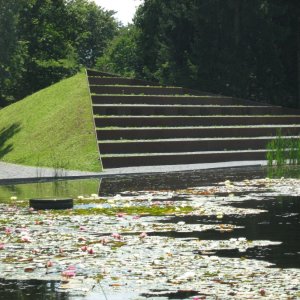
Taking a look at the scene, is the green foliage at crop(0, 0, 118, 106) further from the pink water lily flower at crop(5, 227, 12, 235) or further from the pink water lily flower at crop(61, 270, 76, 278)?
the pink water lily flower at crop(61, 270, 76, 278)

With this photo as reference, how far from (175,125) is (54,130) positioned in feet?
17.2

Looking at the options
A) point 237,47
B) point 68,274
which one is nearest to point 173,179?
point 68,274

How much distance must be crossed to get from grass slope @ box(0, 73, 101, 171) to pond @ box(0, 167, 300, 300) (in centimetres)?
1172

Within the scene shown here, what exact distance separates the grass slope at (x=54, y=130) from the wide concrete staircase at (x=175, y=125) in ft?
2.09

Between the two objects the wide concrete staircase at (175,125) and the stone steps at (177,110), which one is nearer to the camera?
the wide concrete staircase at (175,125)

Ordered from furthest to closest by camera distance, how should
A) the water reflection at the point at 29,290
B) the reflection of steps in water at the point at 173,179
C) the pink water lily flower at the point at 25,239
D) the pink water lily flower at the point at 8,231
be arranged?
the reflection of steps in water at the point at 173,179, the pink water lily flower at the point at 8,231, the pink water lily flower at the point at 25,239, the water reflection at the point at 29,290

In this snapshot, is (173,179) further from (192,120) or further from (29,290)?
(29,290)

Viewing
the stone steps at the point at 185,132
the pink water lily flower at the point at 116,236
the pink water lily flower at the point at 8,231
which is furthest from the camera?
the stone steps at the point at 185,132

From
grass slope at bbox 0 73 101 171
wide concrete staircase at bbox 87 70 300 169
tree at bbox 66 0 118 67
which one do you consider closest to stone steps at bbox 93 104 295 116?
wide concrete staircase at bbox 87 70 300 169

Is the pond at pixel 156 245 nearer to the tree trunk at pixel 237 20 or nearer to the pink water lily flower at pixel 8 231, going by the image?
the pink water lily flower at pixel 8 231

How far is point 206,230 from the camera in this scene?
14.2 metres

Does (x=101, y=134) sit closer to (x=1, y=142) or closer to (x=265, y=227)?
(x=1, y=142)

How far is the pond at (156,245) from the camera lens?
9133 mm

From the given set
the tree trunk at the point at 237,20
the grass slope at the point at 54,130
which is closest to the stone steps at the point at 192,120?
the grass slope at the point at 54,130
